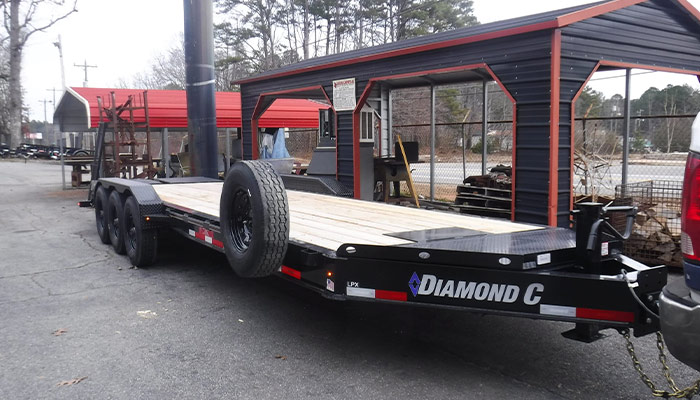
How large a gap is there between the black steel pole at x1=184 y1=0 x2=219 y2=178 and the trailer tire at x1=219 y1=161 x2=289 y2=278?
6992 millimetres

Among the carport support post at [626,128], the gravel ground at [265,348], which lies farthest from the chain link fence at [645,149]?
the gravel ground at [265,348]

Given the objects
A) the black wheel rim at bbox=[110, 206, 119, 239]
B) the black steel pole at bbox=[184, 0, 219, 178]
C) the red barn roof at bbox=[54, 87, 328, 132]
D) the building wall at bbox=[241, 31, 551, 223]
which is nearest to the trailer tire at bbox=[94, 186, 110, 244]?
the black wheel rim at bbox=[110, 206, 119, 239]

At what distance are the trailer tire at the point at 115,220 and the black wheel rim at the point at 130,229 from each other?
0.43 ft

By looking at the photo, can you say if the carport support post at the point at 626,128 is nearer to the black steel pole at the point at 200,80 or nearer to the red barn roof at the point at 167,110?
the black steel pole at the point at 200,80

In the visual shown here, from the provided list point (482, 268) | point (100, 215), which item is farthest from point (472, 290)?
point (100, 215)

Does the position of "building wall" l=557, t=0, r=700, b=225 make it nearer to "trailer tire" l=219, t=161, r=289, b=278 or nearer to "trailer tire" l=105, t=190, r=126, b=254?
"trailer tire" l=219, t=161, r=289, b=278

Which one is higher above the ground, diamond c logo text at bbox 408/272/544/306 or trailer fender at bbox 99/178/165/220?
trailer fender at bbox 99/178/165/220

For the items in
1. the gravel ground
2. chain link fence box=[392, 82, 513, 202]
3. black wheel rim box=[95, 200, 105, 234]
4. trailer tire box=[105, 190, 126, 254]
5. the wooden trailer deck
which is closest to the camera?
the gravel ground

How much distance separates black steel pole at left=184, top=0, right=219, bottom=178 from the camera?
1074cm

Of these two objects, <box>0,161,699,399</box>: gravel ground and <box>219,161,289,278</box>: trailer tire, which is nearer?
<box>0,161,699,399</box>: gravel ground

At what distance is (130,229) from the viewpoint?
7.30 meters

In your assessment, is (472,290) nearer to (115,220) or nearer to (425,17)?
(115,220)

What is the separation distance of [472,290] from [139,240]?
Answer: 473cm

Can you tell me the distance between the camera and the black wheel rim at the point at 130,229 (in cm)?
714
